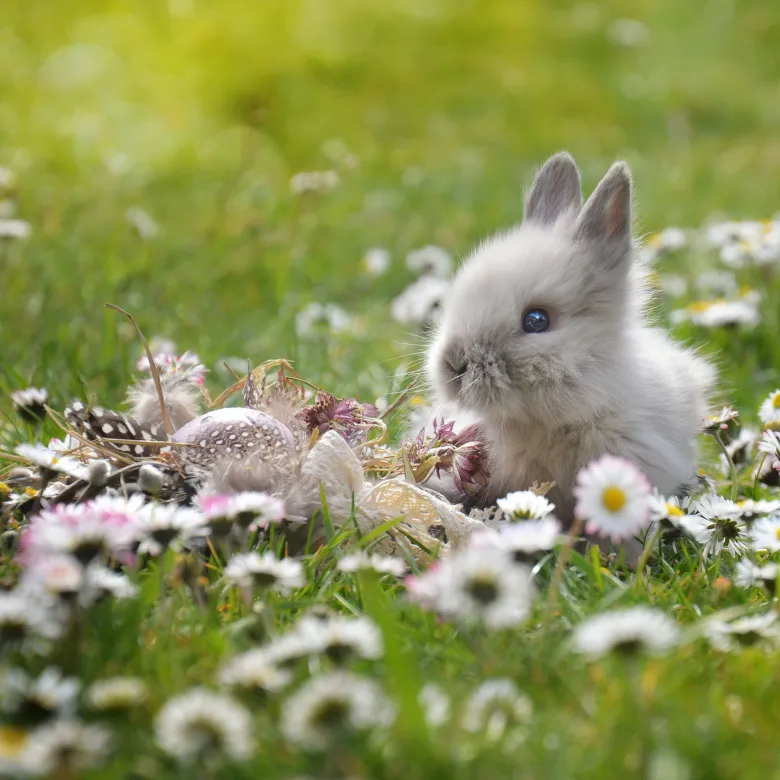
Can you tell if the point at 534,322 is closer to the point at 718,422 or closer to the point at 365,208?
the point at 718,422

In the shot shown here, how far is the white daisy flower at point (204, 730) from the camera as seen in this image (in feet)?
3.72

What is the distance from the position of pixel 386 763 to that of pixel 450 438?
1195 millimetres

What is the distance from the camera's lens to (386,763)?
1212 mm

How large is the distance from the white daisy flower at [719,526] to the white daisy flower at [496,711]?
758 mm

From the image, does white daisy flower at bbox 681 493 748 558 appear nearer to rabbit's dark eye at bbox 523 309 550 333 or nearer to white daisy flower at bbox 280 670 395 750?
rabbit's dark eye at bbox 523 309 550 333

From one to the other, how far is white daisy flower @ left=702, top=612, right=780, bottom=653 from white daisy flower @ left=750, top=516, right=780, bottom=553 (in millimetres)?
342

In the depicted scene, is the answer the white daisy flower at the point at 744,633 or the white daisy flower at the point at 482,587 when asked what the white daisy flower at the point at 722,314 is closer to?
the white daisy flower at the point at 744,633

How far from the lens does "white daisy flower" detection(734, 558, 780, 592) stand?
171 cm

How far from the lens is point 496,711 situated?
1.28m

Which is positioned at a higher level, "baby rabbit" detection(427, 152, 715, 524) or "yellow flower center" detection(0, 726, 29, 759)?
"baby rabbit" detection(427, 152, 715, 524)

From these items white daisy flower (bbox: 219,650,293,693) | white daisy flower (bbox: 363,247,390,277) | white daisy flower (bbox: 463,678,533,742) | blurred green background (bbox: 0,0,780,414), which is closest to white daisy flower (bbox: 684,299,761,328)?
blurred green background (bbox: 0,0,780,414)

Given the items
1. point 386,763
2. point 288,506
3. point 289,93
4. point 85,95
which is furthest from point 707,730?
point 289,93

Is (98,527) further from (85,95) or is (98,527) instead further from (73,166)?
(85,95)

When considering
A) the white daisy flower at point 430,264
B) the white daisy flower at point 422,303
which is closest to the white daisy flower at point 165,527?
the white daisy flower at point 422,303
